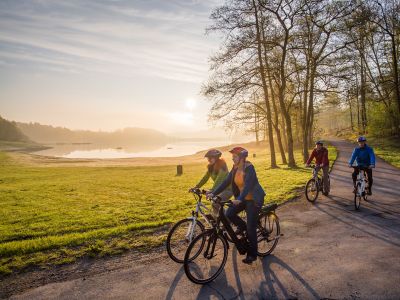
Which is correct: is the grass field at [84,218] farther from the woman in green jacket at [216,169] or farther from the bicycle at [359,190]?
the bicycle at [359,190]

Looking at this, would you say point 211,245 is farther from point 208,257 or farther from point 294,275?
point 294,275

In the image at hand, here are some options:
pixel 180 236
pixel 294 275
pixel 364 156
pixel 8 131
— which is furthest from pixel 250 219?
pixel 8 131

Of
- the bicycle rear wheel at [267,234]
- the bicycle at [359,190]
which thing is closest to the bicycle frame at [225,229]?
the bicycle rear wheel at [267,234]

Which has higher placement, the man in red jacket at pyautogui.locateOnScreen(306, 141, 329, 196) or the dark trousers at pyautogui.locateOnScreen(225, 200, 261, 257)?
the man in red jacket at pyautogui.locateOnScreen(306, 141, 329, 196)

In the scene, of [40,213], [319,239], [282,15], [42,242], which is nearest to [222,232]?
[319,239]

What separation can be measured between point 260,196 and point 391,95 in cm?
4120

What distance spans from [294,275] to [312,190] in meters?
6.83

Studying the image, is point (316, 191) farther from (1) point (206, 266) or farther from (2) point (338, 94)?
(2) point (338, 94)

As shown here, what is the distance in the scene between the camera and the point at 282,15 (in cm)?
2194

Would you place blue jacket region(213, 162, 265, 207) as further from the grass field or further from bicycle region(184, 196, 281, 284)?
the grass field

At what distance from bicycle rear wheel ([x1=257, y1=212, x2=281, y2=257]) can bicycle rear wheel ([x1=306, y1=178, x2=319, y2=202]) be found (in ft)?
17.7

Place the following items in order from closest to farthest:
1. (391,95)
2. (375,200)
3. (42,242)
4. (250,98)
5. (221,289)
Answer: (221,289) → (42,242) → (375,200) → (250,98) → (391,95)

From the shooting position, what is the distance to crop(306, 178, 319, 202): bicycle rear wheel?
11.9m

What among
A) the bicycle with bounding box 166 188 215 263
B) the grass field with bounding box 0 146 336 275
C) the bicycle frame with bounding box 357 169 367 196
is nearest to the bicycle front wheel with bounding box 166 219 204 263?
the bicycle with bounding box 166 188 215 263
